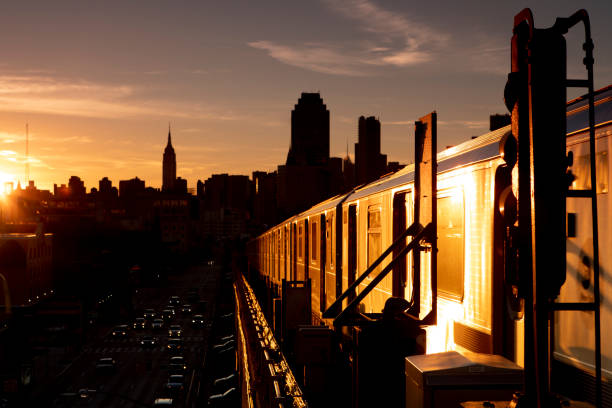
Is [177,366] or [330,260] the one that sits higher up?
[330,260]

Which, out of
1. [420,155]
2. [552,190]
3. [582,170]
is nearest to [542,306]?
[552,190]

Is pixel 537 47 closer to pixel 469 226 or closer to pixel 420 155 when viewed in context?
pixel 469 226

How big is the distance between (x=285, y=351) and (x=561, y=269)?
1162 cm

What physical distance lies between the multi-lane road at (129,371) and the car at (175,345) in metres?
0.36

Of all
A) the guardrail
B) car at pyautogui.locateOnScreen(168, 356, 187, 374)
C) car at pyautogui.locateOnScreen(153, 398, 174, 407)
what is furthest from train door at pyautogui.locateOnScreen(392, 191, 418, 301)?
car at pyautogui.locateOnScreen(168, 356, 187, 374)

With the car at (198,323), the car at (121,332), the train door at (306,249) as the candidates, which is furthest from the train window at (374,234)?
the car at (121,332)

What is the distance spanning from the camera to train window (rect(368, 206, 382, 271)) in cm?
921

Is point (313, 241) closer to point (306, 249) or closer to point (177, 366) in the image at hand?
point (306, 249)

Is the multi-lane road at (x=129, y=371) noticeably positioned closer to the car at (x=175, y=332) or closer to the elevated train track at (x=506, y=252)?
the car at (x=175, y=332)

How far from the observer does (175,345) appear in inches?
2339

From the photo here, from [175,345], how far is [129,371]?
829 centimetres

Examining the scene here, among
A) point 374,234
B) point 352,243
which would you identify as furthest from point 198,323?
point 374,234

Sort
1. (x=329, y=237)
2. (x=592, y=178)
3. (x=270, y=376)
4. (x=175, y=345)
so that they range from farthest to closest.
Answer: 1. (x=175, y=345)
2. (x=329, y=237)
3. (x=270, y=376)
4. (x=592, y=178)

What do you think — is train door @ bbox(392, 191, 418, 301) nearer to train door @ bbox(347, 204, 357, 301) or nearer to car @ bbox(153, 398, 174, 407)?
train door @ bbox(347, 204, 357, 301)
